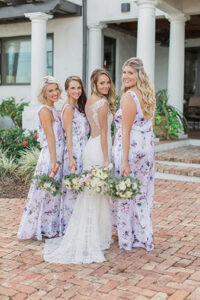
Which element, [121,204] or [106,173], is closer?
[106,173]

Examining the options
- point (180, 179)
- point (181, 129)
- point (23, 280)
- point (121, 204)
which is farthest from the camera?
point (181, 129)

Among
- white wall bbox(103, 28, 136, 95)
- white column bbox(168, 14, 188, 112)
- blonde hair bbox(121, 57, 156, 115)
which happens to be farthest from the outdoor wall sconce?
blonde hair bbox(121, 57, 156, 115)

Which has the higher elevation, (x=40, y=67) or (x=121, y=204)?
(x=40, y=67)

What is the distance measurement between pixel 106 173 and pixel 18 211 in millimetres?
2205

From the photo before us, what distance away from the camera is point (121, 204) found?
157 inches

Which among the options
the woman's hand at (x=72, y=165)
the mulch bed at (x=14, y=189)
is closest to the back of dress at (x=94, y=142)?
the woman's hand at (x=72, y=165)

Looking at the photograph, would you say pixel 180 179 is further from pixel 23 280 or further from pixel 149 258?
pixel 23 280

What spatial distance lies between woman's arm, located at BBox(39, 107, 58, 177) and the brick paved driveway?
83 cm

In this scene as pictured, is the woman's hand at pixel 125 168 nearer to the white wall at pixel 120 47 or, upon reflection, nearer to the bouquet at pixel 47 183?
the bouquet at pixel 47 183

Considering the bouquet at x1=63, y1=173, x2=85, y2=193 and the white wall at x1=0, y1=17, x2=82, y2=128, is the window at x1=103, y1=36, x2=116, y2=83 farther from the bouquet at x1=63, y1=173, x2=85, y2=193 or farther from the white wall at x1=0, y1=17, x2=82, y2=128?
the bouquet at x1=63, y1=173, x2=85, y2=193

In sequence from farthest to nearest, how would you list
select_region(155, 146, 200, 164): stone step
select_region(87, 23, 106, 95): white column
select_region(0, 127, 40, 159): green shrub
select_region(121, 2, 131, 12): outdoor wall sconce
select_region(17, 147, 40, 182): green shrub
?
select_region(87, 23, 106, 95): white column
select_region(121, 2, 131, 12): outdoor wall sconce
select_region(155, 146, 200, 164): stone step
select_region(0, 127, 40, 159): green shrub
select_region(17, 147, 40, 182): green shrub

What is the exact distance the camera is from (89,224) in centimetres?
389

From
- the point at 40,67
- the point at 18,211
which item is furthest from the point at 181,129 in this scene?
the point at 18,211

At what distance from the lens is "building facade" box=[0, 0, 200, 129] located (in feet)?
31.4
